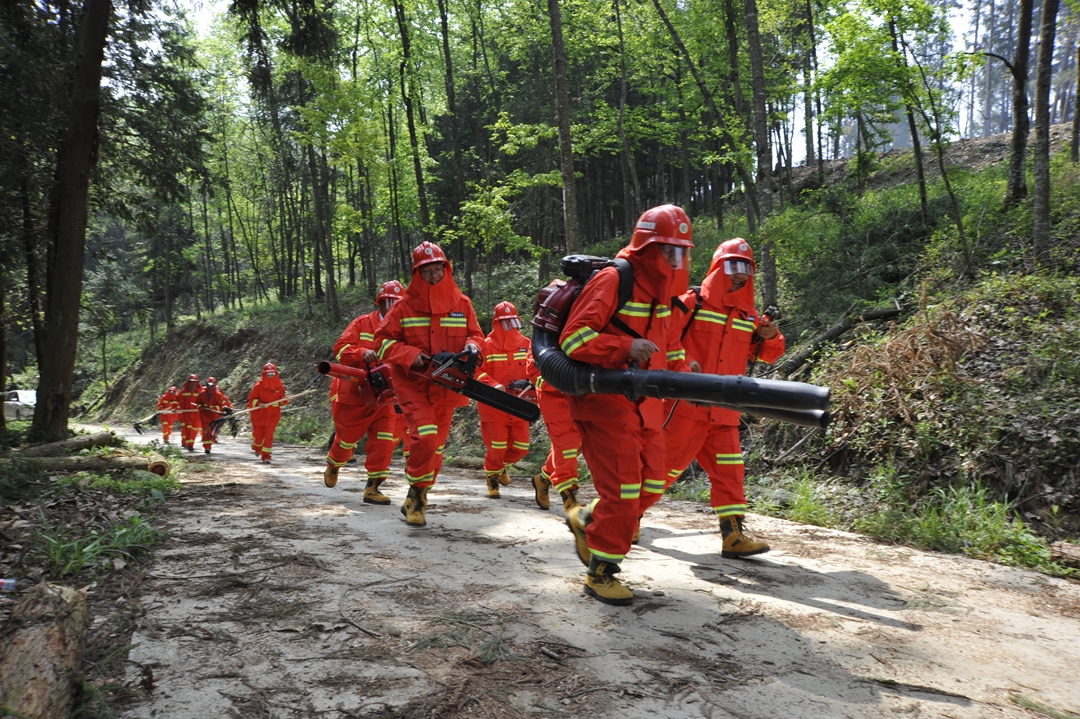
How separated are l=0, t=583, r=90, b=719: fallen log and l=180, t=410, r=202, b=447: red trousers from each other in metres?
15.2

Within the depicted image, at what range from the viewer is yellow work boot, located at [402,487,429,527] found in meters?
6.39

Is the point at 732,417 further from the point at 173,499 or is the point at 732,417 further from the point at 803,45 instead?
the point at 803,45

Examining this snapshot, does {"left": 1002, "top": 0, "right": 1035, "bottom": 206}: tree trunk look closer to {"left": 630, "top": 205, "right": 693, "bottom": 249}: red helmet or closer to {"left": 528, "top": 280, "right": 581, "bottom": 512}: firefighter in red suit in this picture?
{"left": 528, "top": 280, "right": 581, "bottom": 512}: firefighter in red suit

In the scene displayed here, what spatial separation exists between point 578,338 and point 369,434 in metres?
4.94

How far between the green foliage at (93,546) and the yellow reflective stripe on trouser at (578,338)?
345 cm

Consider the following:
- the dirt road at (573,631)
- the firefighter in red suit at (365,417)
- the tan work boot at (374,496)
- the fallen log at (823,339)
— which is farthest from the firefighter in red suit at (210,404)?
the fallen log at (823,339)

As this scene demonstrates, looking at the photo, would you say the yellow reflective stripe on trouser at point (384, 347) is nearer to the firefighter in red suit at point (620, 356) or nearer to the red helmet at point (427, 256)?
the red helmet at point (427, 256)

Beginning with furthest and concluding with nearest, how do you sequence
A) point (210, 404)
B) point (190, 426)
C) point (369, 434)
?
point (190, 426) → point (210, 404) → point (369, 434)

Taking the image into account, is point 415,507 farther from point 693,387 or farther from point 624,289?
point 693,387

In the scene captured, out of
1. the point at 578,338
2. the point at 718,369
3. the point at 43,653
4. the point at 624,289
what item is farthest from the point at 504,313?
the point at 43,653

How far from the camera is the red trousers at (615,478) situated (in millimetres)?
4164

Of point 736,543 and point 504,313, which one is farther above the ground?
point 504,313

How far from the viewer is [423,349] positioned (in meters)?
6.59

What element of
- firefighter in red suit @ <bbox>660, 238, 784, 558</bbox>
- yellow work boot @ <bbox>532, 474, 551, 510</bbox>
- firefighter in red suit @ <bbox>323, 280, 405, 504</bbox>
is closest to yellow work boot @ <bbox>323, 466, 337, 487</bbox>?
firefighter in red suit @ <bbox>323, 280, 405, 504</bbox>
